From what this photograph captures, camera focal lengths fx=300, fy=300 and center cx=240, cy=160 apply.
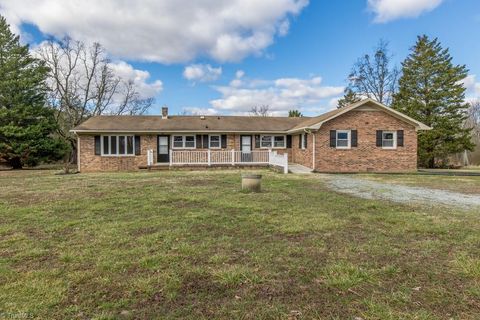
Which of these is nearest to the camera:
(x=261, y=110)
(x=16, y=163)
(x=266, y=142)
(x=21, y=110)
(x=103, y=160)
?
(x=103, y=160)

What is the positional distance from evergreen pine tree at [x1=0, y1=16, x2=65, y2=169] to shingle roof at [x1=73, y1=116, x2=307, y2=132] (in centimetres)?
474

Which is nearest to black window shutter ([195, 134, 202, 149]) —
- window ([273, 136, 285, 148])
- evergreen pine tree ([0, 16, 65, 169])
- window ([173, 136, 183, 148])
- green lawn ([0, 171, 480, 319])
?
window ([173, 136, 183, 148])

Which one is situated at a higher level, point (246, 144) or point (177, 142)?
point (177, 142)

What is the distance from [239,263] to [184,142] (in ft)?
55.9

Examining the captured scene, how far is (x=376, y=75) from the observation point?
33656mm

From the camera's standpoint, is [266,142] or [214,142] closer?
[214,142]

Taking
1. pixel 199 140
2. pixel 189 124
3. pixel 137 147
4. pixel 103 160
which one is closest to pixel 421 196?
pixel 199 140

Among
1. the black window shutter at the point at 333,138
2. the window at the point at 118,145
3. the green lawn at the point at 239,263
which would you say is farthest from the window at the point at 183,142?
the green lawn at the point at 239,263

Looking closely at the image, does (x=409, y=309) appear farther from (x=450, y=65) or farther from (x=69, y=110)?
(x=69, y=110)

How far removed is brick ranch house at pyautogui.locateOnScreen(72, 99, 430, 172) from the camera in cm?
1712

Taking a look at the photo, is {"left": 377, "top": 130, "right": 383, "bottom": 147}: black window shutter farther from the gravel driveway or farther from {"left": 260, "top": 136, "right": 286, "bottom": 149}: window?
the gravel driveway

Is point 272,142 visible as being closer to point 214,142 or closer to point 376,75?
point 214,142

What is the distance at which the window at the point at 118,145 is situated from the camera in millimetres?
19531

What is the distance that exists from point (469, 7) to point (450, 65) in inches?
509
